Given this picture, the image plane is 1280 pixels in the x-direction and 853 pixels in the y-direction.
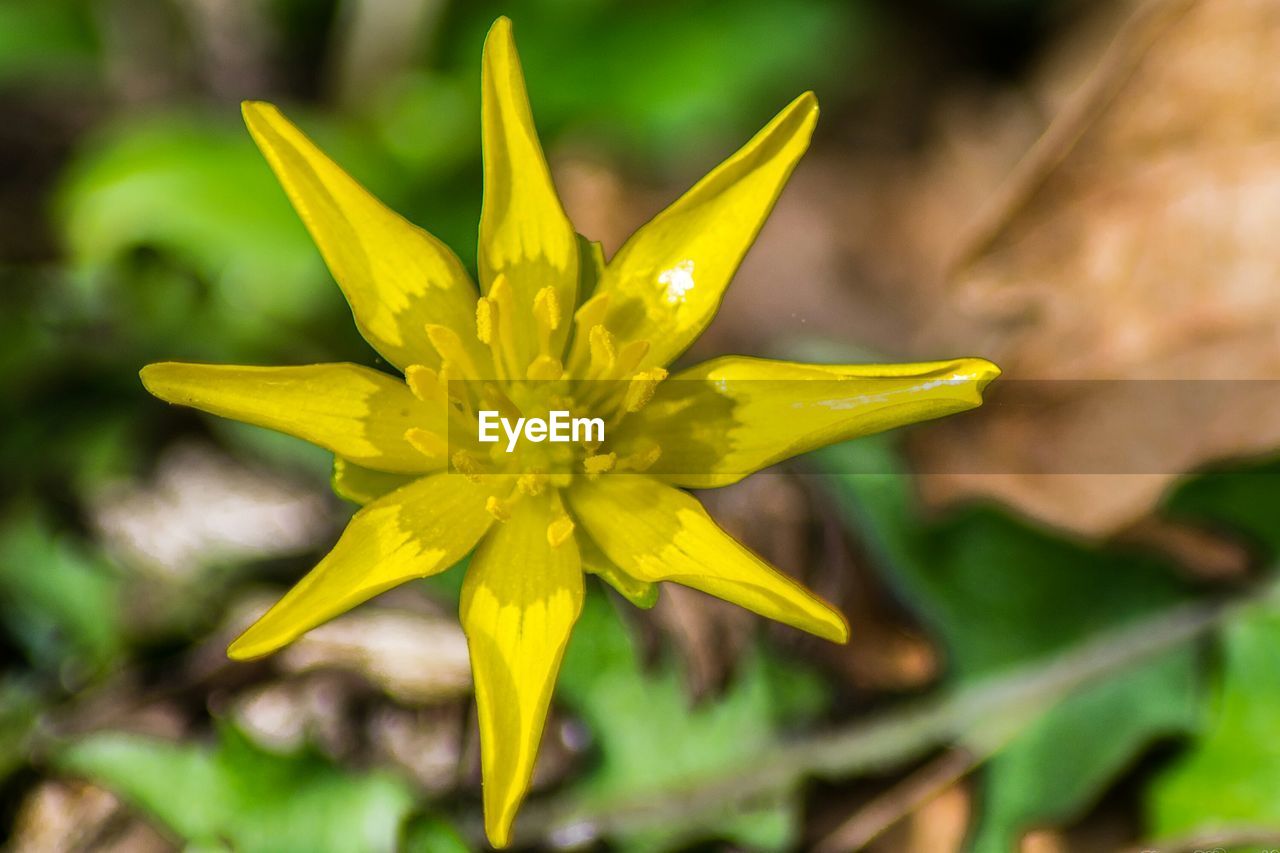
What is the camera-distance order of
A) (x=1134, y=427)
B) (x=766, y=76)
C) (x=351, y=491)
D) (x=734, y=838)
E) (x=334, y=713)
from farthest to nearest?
1. (x=766, y=76)
2. (x=1134, y=427)
3. (x=334, y=713)
4. (x=734, y=838)
5. (x=351, y=491)

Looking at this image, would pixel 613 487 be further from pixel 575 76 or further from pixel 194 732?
pixel 575 76

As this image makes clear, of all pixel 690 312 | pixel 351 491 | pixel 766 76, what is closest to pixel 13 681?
pixel 351 491

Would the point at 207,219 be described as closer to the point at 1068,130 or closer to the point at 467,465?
the point at 467,465

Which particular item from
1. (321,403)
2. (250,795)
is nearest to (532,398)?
(321,403)

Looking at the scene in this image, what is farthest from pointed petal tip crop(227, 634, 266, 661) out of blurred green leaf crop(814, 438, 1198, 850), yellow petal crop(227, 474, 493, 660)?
blurred green leaf crop(814, 438, 1198, 850)

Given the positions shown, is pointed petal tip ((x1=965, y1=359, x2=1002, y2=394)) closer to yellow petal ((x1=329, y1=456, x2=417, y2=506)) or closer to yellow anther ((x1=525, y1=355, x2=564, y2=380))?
yellow anther ((x1=525, y1=355, x2=564, y2=380))

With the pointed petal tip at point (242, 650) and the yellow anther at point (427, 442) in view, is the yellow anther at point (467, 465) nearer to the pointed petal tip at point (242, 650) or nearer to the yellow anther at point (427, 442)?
the yellow anther at point (427, 442)

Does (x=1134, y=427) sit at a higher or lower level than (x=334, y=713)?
higher

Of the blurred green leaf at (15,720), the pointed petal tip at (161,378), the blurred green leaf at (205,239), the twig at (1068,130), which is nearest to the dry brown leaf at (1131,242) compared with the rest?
the twig at (1068,130)
